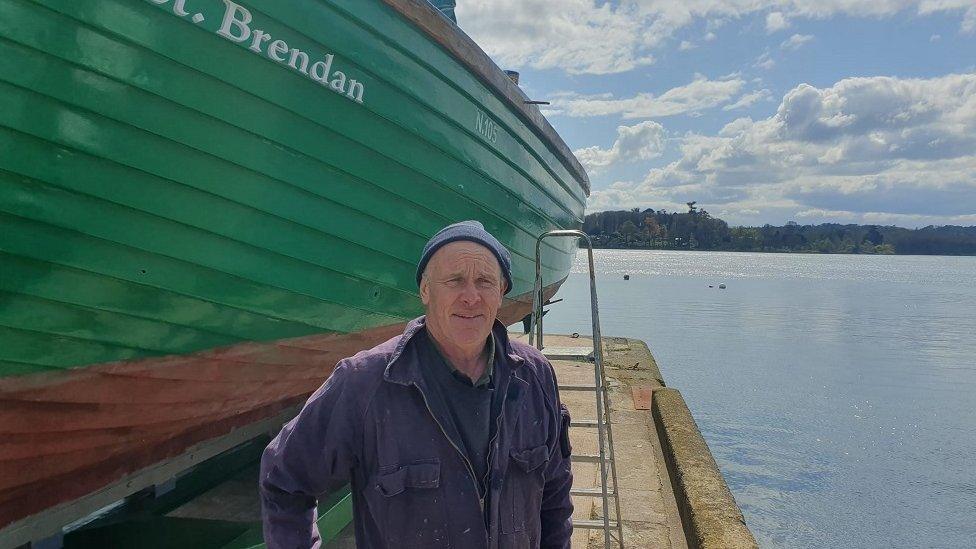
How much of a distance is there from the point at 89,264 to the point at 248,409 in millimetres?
1230

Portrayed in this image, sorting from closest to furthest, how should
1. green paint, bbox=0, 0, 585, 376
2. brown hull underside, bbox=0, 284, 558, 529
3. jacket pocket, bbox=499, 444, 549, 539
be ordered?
1. jacket pocket, bbox=499, 444, 549, 539
2. green paint, bbox=0, 0, 585, 376
3. brown hull underside, bbox=0, 284, 558, 529

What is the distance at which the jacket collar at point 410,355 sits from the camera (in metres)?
1.48

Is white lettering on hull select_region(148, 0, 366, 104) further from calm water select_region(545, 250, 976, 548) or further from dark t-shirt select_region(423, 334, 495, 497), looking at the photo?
calm water select_region(545, 250, 976, 548)

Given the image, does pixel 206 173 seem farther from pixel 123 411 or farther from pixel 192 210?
pixel 123 411

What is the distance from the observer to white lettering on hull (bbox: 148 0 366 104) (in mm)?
3004

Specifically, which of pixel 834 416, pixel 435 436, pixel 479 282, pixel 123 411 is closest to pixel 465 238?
pixel 479 282

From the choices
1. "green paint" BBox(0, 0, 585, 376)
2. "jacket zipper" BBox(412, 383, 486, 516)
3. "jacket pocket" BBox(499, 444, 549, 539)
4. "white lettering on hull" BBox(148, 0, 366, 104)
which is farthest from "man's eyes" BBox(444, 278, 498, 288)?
"white lettering on hull" BBox(148, 0, 366, 104)

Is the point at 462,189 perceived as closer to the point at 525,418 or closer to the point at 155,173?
the point at 155,173

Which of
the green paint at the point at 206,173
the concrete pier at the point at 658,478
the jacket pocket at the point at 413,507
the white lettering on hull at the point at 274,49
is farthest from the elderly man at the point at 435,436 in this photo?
the concrete pier at the point at 658,478

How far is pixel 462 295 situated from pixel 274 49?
2.23 metres

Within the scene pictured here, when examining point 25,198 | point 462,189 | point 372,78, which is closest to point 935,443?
point 462,189

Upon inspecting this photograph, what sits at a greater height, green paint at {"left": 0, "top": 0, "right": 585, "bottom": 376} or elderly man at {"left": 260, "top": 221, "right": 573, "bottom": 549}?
green paint at {"left": 0, "top": 0, "right": 585, "bottom": 376}

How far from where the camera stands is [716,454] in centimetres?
820

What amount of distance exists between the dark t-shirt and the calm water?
5.33 metres
